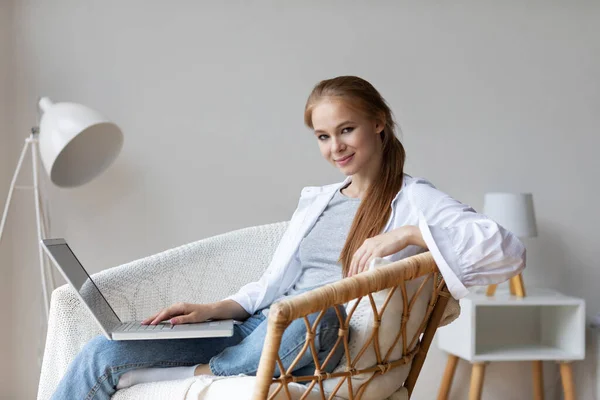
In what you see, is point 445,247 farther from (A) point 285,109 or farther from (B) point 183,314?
(A) point 285,109

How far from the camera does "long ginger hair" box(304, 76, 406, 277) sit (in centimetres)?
168

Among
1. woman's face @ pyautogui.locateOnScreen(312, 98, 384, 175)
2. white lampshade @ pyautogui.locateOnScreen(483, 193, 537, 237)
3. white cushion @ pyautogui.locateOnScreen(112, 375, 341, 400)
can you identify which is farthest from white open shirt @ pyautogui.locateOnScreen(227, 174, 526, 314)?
white lampshade @ pyautogui.locateOnScreen(483, 193, 537, 237)

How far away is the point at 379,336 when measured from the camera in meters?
1.39

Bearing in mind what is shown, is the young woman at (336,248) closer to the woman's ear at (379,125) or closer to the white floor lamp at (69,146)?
the woman's ear at (379,125)

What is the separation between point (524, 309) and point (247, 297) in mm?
1702

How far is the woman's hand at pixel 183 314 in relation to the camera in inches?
63.7

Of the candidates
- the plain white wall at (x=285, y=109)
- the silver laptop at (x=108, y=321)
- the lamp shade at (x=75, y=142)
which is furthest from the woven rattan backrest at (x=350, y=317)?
the plain white wall at (x=285, y=109)

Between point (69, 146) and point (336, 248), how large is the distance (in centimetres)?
120

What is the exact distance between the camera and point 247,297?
6.02 feet

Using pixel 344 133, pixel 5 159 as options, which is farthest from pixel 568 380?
pixel 5 159

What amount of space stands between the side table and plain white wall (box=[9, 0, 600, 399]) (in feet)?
0.45

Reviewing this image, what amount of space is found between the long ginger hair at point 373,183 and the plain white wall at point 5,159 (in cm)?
156

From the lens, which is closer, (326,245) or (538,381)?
(326,245)

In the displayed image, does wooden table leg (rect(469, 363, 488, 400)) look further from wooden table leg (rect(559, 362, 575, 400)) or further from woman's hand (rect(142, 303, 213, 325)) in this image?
woman's hand (rect(142, 303, 213, 325))
